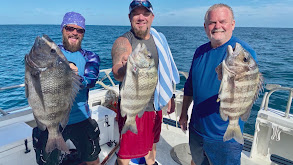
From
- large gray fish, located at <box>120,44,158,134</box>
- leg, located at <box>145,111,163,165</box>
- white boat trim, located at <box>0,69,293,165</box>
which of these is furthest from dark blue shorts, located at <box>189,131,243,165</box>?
white boat trim, located at <box>0,69,293,165</box>

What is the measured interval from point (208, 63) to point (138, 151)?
1.62 meters

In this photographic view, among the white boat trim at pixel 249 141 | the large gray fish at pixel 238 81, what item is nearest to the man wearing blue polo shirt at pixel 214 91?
the large gray fish at pixel 238 81

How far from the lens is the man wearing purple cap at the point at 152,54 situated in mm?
2582

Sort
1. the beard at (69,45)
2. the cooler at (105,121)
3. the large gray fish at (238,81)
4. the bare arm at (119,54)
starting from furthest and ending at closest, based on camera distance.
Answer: the cooler at (105,121) < the beard at (69,45) < the bare arm at (119,54) < the large gray fish at (238,81)

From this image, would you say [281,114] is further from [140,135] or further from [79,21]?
[79,21]

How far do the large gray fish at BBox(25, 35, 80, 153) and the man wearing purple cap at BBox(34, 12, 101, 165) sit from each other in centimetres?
51

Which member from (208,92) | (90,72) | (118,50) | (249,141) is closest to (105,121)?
(90,72)

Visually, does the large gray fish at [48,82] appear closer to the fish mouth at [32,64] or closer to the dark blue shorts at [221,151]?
the fish mouth at [32,64]

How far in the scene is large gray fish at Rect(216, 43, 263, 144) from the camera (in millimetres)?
1895

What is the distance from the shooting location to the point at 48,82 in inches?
71.7

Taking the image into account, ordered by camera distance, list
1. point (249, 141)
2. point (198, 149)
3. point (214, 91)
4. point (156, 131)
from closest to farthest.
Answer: point (214, 91) → point (198, 149) → point (156, 131) → point (249, 141)

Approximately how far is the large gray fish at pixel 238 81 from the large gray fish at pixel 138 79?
67 centimetres

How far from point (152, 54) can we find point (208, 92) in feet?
3.03

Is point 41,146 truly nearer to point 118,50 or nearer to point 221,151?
point 118,50
